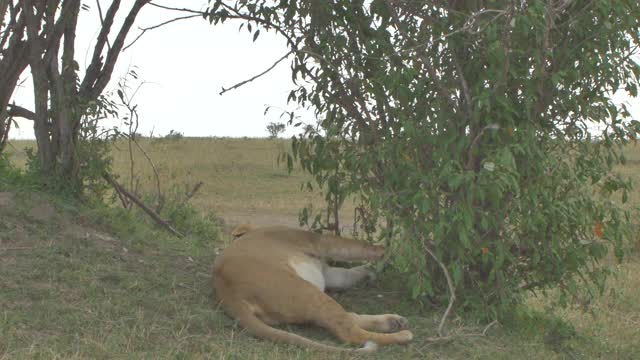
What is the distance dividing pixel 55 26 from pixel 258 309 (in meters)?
3.06

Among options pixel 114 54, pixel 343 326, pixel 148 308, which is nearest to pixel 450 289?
pixel 343 326

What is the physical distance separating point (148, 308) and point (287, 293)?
2.61ft

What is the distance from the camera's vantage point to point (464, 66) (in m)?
4.80

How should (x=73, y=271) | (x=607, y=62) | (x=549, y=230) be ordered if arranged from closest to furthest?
(x=607, y=62) < (x=549, y=230) < (x=73, y=271)

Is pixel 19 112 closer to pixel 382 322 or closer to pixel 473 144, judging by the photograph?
pixel 382 322

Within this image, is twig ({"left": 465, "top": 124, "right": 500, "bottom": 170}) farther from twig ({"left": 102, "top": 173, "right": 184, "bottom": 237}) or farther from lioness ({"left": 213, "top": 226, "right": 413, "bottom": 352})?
twig ({"left": 102, "top": 173, "right": 184, "bottom": 237})

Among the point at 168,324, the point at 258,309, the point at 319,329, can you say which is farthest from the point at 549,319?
the point at 168,324

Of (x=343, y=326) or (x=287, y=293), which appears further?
(x=287, y=293)

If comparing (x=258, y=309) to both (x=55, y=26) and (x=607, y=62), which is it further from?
(x=55, y=26)

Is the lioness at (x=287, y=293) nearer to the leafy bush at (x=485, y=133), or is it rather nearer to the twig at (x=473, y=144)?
the leafy bush at (x=485, y=133)

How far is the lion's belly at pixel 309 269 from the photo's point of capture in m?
4.90

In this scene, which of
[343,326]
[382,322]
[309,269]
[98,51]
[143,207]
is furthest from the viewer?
[143,207]

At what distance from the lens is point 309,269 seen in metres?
5.02

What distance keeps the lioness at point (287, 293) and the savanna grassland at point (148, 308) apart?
89 millimetres
